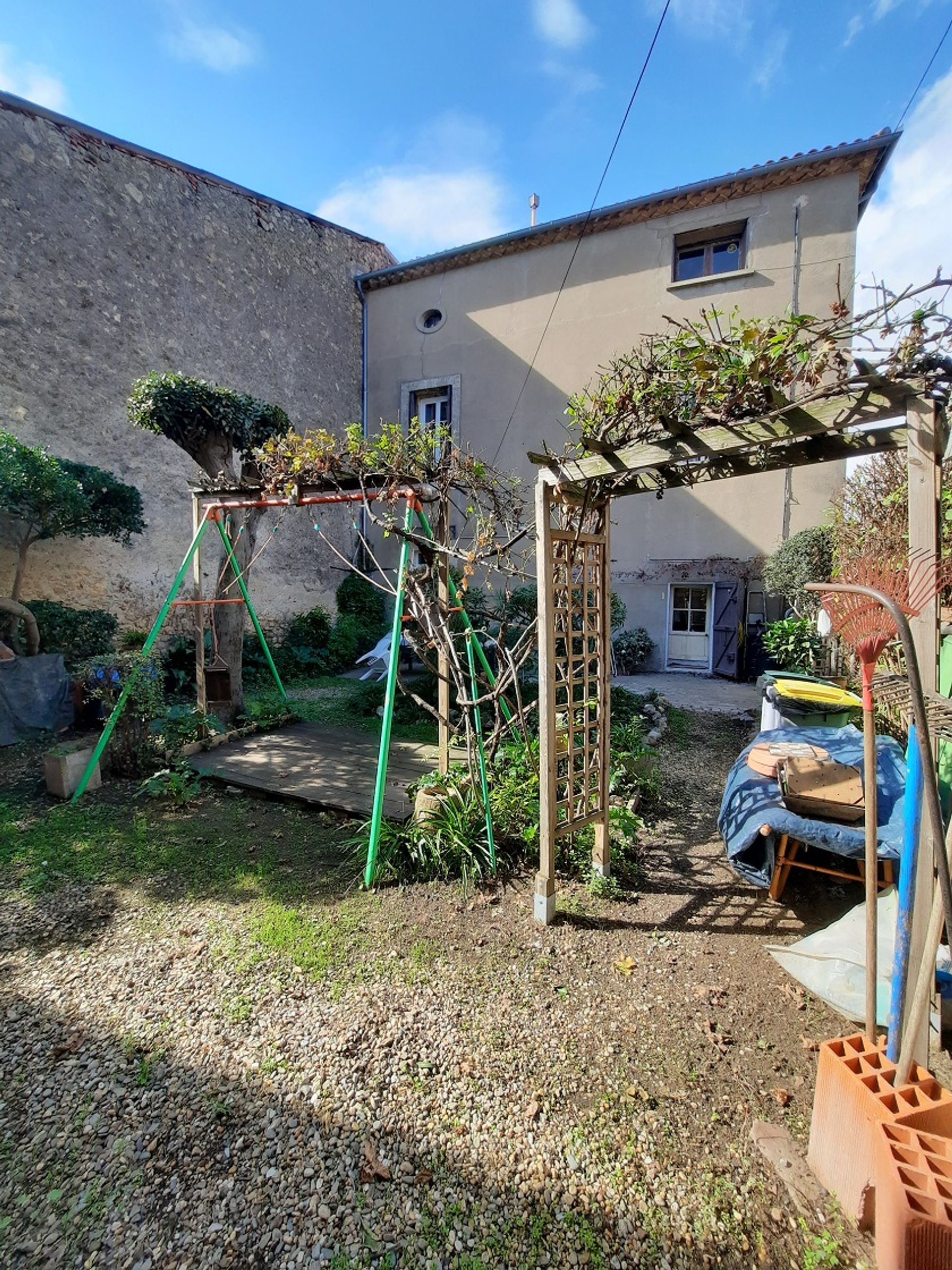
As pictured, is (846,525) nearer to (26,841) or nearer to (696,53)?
(696,53)

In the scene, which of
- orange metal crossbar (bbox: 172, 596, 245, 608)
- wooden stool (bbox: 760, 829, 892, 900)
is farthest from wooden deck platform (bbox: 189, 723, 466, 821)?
wooden stool (bbox: 760, 829, 892, 900)

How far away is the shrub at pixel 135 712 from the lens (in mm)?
4504

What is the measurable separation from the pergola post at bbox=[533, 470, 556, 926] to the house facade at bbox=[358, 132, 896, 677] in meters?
5.52

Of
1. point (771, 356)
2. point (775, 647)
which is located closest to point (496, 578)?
point (775, 647)

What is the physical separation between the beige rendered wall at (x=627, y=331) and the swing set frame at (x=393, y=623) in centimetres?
466

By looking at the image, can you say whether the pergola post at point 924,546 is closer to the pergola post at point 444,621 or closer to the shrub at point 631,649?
the pergola post at point 444,621

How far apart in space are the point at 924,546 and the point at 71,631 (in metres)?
8.33

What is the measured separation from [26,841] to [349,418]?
34.0ft

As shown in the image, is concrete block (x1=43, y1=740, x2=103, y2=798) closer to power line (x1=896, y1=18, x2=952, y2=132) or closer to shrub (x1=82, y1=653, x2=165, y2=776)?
shrub (x1=82, y1=653, x2=165, y2=776)

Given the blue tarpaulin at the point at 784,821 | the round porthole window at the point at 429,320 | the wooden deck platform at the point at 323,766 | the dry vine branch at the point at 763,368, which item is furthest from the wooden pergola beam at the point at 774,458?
the round porthole window at the point at 429,320

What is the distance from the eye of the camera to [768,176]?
8.52m

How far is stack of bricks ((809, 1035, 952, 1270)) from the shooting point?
1.17 meters

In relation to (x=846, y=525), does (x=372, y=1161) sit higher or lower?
lower

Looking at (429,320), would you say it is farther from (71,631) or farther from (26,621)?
(26,621)
